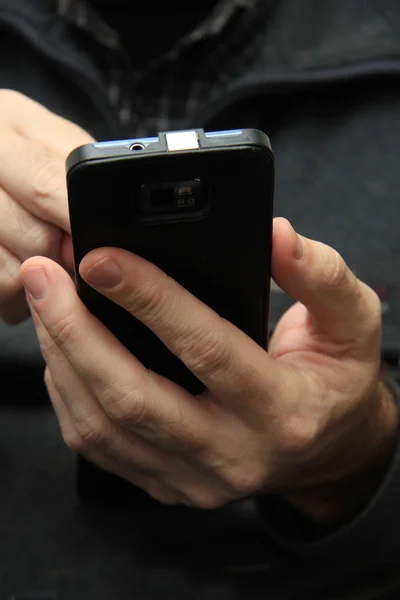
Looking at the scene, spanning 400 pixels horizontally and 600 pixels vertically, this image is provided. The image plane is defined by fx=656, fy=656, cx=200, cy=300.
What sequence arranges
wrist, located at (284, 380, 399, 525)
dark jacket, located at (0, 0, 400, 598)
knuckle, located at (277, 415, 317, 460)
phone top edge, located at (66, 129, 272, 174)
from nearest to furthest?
phone top edge, located at (66, 129, 272, 174)
knuckle, located at (277, 415, 317, 460)
wrist, located at (284, 380, 399, 525)
dark jacket, located at (0, 0, 400, 598)

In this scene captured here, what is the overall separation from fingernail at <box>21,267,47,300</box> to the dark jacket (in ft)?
1.02

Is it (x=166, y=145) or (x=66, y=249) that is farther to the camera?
(x=66, y=249)

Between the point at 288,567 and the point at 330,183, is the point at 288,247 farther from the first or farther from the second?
the point at 330,183

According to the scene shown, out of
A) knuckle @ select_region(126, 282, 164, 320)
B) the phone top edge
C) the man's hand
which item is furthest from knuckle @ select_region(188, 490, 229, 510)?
the phone top edge

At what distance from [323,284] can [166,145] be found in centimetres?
16

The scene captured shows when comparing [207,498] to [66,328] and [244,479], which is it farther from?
[66,328]

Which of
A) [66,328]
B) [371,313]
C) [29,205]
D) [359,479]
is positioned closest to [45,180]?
[29,205]

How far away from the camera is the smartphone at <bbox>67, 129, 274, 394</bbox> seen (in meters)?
0.37

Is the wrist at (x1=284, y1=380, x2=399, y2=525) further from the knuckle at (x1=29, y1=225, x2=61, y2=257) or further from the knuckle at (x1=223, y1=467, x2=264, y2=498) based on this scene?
the knuckle at (x1=29, y1=225, x2=61, y2=257)

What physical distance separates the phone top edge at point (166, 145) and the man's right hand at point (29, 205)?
14 centimetres

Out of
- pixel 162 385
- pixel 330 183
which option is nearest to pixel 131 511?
pixel 162 385

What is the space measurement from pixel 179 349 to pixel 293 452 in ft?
0.47

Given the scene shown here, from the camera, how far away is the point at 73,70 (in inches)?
32.5

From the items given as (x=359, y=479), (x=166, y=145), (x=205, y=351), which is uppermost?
(x=166, y=145)
